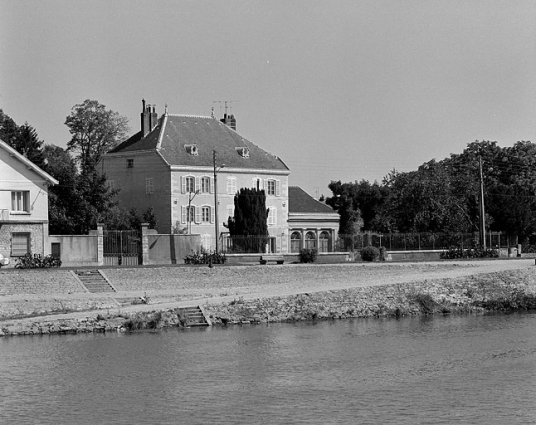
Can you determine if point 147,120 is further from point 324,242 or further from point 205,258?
point 205,258

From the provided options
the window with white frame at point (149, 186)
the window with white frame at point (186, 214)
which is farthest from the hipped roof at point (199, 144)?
the window with white frame at point (186, 214)

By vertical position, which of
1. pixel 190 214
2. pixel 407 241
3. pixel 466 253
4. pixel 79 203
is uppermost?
pixel 79 203

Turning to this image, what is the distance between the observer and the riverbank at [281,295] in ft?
134

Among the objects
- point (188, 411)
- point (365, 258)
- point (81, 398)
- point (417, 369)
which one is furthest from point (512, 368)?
point (365, 258)

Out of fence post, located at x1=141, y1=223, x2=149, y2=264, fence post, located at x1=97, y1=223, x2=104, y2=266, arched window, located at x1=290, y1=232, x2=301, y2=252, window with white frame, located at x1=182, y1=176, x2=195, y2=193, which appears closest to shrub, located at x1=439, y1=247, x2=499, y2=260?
arched window, located at x1=290, y1=232, x2=301, y2=252

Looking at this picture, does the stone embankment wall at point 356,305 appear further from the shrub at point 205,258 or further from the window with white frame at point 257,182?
the window with white frame at point 257,182

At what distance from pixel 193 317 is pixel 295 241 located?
4385 centimetres

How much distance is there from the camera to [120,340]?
3772cm

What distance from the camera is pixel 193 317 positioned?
42281 millimetres

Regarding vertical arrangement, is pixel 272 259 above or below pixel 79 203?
below

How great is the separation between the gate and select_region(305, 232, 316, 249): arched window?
28915 mm

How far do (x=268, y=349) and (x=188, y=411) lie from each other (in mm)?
9749

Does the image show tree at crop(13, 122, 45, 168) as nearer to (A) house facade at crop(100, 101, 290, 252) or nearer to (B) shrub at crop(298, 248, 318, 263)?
(A) house facade at crop(100, 101, 290, 252)

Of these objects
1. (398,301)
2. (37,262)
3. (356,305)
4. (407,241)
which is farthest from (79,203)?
(398,301)
